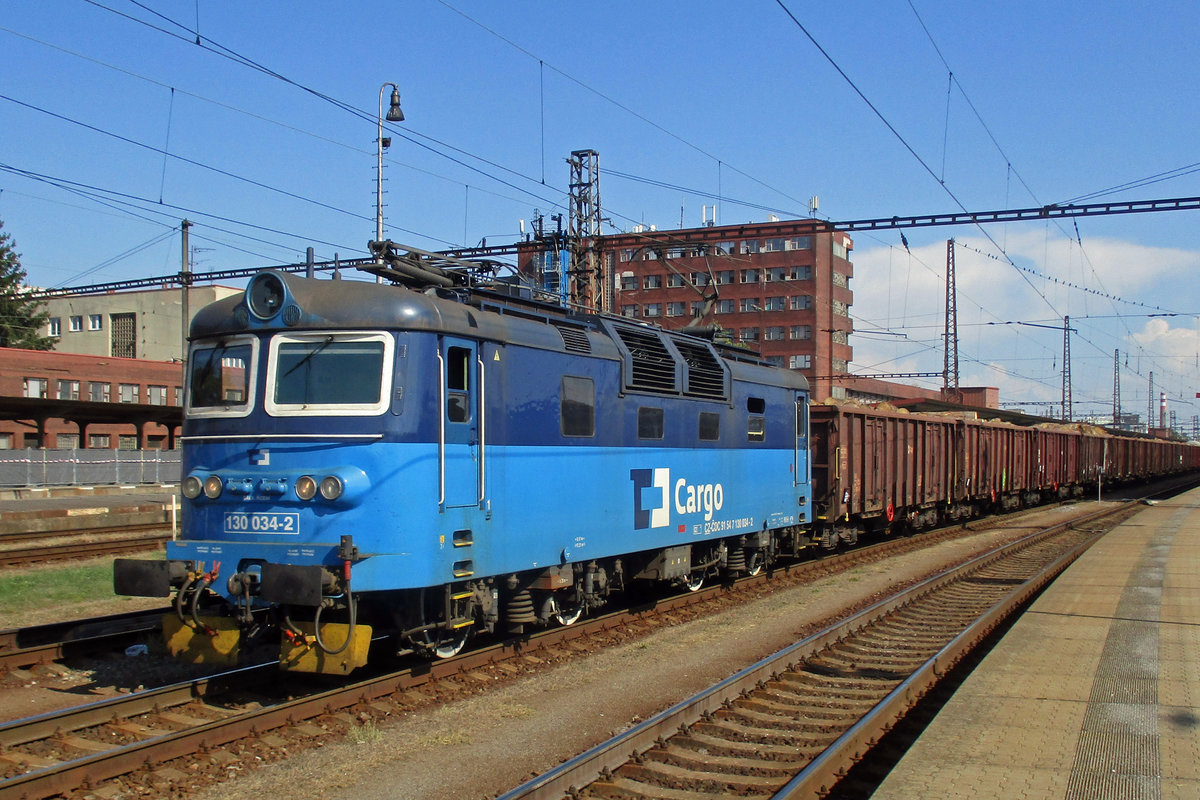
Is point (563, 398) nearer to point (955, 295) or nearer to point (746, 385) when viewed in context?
point (746, 385)

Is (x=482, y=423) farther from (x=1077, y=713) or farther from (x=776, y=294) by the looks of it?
(x=776, y=294)

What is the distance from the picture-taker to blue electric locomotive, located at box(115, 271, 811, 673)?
8539mm

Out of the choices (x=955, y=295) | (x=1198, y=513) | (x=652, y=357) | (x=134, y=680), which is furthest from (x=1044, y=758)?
(x=955, y=295)

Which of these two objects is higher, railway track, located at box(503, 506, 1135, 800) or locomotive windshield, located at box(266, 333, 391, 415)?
locomotive windshield, located at box(266, 333, 391, 415)

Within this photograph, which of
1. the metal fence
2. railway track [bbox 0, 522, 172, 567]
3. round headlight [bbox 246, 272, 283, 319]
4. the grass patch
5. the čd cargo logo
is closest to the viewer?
round headlight [bbox 246, 272, 283, 319]

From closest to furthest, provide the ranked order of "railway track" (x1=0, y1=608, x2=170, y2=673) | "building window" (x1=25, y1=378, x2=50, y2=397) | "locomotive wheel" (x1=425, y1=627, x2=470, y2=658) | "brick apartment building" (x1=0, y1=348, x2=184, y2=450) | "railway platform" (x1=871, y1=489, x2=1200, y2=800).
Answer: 1. "railway platform" (x1=871, y1=489, x2=1200, y2=800)
2. "locomotive wheel" (x1=425, y1=627, x2=470, y2=658)
3. "railway track" (x1=0, y1=608, x2=170, y2=673)
4. "brick apartment building" (x1=0, y1=348, x2=184, y2=450)
5. "building window" (x1=25, y1=378, x2=50, y2=397)

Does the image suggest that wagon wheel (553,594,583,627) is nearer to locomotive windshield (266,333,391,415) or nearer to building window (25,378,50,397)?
locomotive windshield (266,333,391,415)

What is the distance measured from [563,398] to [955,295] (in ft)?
156

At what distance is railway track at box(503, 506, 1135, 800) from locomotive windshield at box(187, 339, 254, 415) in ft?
15.0

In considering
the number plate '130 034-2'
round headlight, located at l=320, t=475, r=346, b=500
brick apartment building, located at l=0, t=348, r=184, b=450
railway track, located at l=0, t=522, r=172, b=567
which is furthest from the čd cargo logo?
brick apartment building, located at l=0, t=348, r=184, b=450

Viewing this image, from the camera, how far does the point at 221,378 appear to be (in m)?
9.28

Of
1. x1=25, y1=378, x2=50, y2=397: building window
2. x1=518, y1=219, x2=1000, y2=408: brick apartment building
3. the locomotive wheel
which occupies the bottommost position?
the locomotive wheel

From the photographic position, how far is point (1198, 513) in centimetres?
3269

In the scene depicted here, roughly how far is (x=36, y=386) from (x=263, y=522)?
157ft
